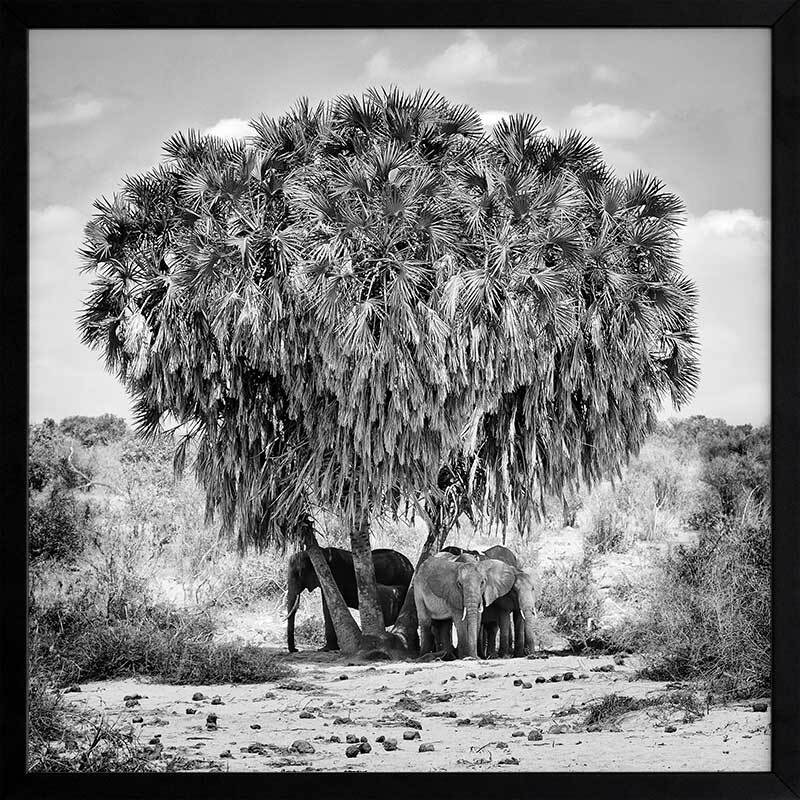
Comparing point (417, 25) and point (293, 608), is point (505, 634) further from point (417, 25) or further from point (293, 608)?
point (417, 25)

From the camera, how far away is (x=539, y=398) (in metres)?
6.33

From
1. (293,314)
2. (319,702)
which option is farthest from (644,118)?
(319,702)

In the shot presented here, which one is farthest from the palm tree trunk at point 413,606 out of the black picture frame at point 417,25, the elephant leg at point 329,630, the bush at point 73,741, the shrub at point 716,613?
the bush at point 73,741

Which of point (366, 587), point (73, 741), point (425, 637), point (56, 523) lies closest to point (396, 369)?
point (366, 587)

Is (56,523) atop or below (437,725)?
atop

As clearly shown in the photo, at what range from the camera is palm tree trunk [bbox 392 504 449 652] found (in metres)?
6.59

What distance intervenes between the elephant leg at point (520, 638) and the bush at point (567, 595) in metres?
0.17

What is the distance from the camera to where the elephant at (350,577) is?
22.0 ft

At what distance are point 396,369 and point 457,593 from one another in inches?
69.8

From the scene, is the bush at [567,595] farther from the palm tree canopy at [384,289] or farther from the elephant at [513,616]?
the palm tree canopy at [384,289]

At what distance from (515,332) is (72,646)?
3.42m

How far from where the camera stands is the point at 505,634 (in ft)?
21.6

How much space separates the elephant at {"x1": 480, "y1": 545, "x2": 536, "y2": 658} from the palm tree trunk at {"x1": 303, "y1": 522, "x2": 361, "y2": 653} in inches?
36.5

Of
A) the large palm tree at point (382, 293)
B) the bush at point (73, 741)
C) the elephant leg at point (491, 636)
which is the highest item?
the large palm tree at point (382, 293)
